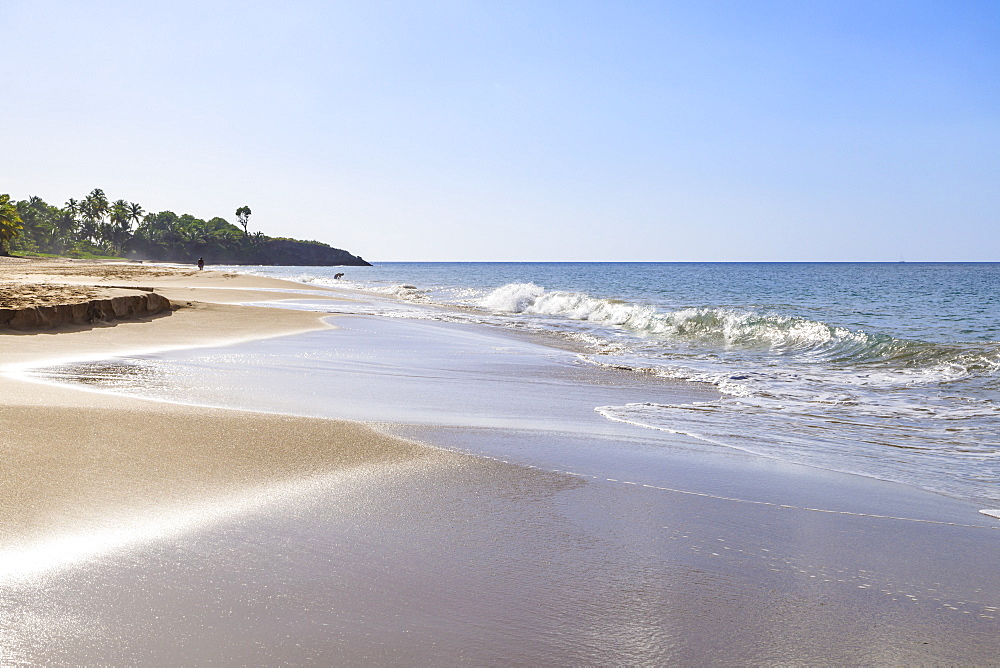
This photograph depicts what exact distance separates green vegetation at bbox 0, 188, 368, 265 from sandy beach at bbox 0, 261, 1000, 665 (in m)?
115

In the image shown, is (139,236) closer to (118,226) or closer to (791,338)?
(118,226)

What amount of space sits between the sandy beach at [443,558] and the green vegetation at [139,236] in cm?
11514

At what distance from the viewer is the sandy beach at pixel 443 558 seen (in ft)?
7.84

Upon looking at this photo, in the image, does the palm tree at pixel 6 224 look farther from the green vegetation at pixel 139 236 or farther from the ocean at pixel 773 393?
the ocean at pixel 773 393

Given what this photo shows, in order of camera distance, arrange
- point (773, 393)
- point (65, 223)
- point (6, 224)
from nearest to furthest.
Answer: point (773, 393)
point (6, 224)
point (65, 223)

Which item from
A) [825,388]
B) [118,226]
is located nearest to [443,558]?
[825,388]

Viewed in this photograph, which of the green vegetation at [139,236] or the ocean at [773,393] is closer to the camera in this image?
the ocean at [773,393]

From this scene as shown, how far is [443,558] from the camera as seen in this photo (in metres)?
3.07

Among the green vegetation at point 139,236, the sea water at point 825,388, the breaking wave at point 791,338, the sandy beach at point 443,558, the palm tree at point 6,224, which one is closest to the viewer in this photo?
the sandy beach at point 443,558

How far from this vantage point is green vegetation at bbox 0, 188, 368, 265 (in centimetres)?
12262

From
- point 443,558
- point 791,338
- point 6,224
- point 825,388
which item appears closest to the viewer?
point 443,558

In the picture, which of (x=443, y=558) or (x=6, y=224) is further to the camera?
(x=6, y=224)

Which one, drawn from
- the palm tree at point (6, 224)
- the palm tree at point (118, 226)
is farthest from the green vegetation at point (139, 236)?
the palm tree at point (6, 224)

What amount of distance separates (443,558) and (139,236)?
148190 mm
